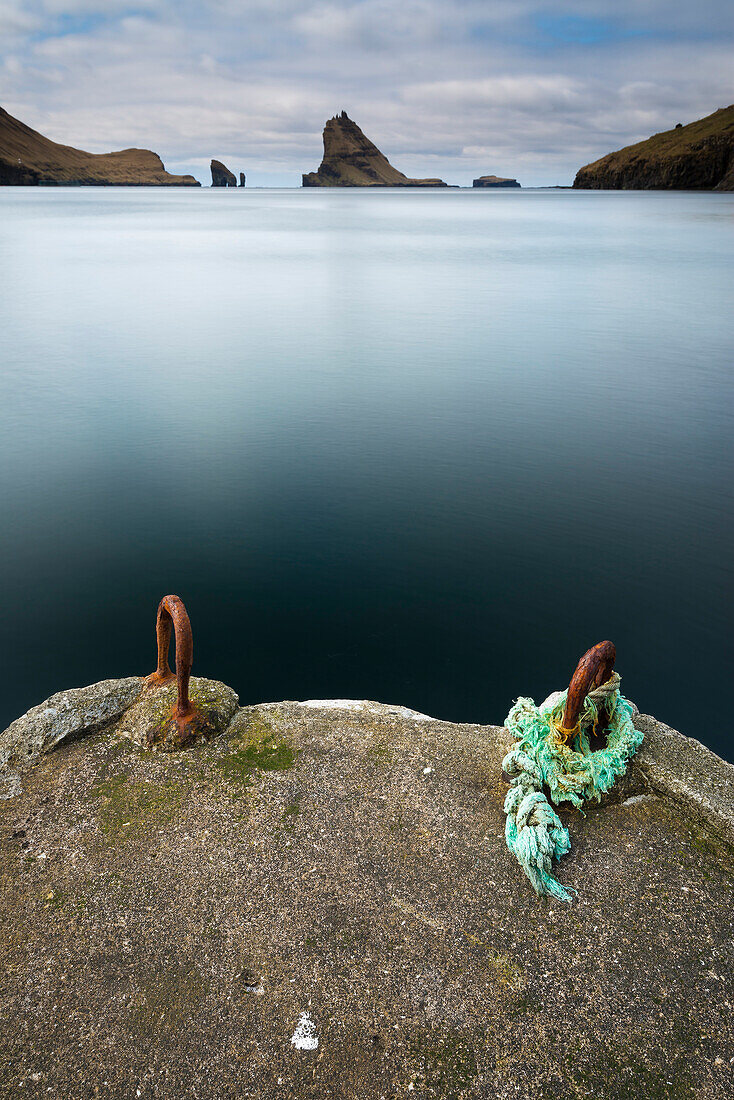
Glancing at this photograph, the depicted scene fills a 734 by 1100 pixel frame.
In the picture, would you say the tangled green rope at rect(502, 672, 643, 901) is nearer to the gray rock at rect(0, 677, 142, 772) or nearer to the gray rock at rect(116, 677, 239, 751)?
the gray rock at rect(116, 677, 239, 751)

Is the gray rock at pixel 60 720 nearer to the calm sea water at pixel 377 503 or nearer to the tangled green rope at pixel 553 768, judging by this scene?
the calm sea water at pixel 377 503

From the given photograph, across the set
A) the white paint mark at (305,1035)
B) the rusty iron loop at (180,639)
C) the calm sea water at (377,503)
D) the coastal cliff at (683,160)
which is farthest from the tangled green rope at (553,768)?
the coastal cliff at (683,160)

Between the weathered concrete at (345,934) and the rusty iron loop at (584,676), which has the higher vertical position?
the rusty iron loop at (584,676)

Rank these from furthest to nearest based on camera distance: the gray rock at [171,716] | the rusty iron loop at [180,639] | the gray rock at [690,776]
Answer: the gray rock at [171,716], the rusty iron loop at [180,639], the gray rock at [690,776]

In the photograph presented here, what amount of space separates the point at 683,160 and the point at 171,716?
6267 inches

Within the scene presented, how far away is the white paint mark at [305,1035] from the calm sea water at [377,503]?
350 centimetres

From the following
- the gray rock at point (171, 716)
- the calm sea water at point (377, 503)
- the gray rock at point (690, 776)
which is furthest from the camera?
the calm sea water at point (377, 503)

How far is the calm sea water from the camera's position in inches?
261

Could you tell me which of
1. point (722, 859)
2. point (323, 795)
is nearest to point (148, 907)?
point (323, 795)

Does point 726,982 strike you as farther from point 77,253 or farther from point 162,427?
point 77,253

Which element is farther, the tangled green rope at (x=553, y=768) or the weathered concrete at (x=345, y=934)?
the tangled green rope at (x=553, y=768)

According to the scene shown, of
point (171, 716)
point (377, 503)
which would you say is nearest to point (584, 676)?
point (171, 716)

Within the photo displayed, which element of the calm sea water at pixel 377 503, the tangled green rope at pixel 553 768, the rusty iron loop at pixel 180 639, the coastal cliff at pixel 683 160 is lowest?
the calm sea water at pixel 377 503

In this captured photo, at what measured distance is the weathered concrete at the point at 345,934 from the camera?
2.51 meters
